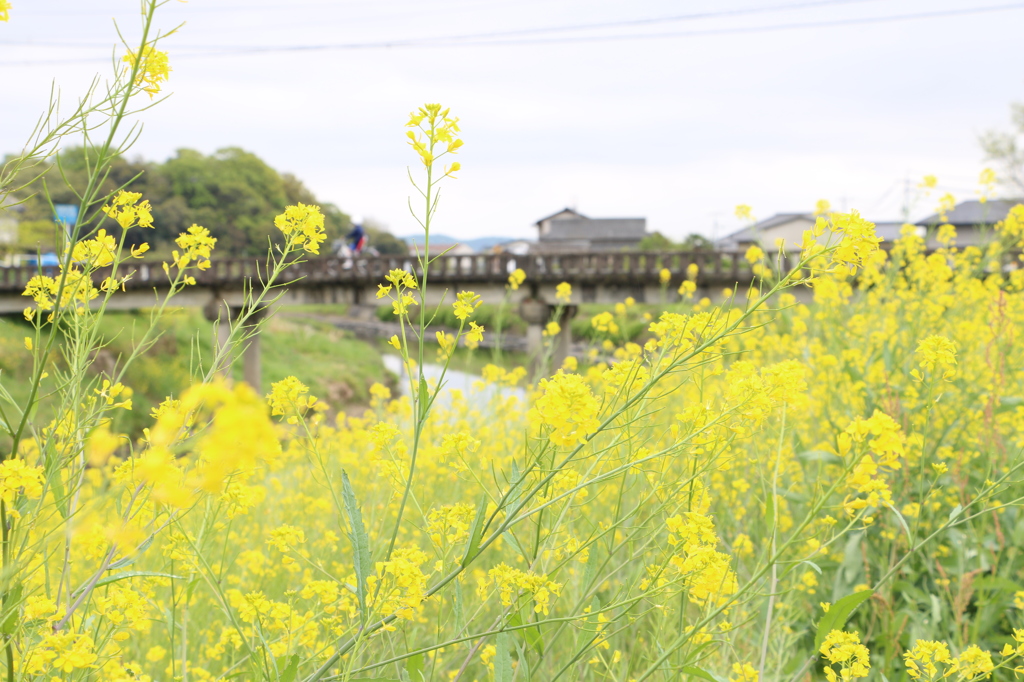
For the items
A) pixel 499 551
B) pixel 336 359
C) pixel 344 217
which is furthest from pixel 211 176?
pixel 499 551

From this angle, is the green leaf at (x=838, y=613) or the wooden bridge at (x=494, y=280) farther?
the wooden bridge at (x=494, y=280)

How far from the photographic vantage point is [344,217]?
5900 centimetres

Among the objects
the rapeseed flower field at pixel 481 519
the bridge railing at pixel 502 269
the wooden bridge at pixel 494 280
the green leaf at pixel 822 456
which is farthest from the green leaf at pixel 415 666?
the bridge railing at pixel 502 269

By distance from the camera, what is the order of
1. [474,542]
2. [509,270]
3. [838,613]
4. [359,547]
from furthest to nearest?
[509,270] → [838,613] → [359,547] → [474,542]

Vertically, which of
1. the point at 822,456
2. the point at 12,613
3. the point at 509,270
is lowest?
the point at 822,456

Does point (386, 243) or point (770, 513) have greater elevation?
point (386, 243)

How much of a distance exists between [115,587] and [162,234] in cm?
4444

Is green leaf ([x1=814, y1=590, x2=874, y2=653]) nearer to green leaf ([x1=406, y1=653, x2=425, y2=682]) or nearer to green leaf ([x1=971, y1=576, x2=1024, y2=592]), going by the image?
green leaf ([x1=406, y1=653, x2=425, y2=682])

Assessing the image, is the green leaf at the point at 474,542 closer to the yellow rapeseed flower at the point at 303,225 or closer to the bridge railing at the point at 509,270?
the yellow rapeseed flower at the point at 303,225

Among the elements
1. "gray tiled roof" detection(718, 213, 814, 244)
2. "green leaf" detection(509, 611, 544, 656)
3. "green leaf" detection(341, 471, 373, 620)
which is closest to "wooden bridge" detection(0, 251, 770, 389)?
"green leaf" detection(509, 611, 544, 656)

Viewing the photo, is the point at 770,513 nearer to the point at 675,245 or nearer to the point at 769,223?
the point at 675,245

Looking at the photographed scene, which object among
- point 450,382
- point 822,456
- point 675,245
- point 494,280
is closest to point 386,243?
point 675,245

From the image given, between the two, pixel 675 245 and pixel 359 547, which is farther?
pixel 675 245

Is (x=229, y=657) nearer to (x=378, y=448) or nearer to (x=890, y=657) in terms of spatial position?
(x=378, y=448)
